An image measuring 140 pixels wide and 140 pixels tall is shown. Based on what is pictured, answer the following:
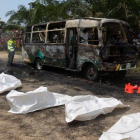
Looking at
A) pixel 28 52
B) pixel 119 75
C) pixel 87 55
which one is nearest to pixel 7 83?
pixel 87 55

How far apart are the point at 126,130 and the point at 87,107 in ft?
3.41

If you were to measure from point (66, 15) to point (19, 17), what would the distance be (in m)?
7.06

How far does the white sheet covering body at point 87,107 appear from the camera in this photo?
3.73 meters

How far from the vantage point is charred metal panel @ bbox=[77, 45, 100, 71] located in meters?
7.22

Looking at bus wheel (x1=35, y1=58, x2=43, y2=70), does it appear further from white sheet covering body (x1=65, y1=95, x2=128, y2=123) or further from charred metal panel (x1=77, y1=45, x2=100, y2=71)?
white sheet covering body (x1=65, y1=95, x2=128, y2=123)

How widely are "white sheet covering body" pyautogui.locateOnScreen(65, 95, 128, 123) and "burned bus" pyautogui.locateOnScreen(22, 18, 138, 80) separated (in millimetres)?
3001

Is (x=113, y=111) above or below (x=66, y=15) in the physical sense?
below

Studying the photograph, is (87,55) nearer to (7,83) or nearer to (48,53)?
(48,53)

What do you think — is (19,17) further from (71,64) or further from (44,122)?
(44,122)

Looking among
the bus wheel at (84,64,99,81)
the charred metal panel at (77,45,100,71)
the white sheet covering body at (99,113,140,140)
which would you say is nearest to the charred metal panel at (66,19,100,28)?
the charred metal panel at (77,45,100,71)

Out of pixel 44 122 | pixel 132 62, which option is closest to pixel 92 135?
pixel 44 122

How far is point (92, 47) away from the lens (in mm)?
7293

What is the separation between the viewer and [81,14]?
42.8ft

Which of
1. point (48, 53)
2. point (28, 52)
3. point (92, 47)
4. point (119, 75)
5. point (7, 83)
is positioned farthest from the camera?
point (28, 52)
